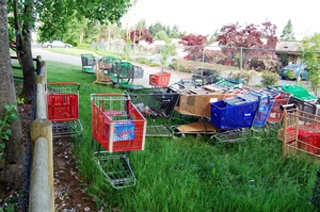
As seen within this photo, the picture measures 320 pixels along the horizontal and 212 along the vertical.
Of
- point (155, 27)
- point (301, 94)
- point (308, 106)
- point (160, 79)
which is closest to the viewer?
point (308, 106)

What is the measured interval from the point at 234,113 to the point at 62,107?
3220 mm

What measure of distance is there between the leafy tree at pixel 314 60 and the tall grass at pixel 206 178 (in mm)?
5171

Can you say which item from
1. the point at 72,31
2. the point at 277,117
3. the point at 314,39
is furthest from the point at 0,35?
the point at 314,39

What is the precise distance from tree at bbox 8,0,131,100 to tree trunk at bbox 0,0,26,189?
2.98m

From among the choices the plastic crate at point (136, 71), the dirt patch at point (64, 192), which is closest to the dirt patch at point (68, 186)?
the dirt patch at point (64, 192)

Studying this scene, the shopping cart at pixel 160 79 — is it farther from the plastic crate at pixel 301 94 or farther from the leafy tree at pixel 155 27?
the leafy tree at pixel 155 27

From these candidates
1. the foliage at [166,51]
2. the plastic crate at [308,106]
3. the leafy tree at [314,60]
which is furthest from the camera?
the foliage at [166,51]

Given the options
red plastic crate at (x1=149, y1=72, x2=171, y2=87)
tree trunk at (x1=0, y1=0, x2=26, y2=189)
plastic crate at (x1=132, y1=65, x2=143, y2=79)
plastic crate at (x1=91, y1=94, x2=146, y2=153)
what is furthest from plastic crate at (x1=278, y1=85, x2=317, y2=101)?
tree trunk at (x1=0, y1=0, x2=26, y2=189)

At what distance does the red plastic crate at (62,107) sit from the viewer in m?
4.86

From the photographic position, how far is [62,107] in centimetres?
494

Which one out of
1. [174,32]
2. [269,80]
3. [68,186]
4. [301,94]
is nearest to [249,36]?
[269,80]

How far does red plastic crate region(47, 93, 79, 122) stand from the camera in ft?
16.0

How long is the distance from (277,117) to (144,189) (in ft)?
14.3

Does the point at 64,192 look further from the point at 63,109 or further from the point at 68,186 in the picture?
the point at 63,109
